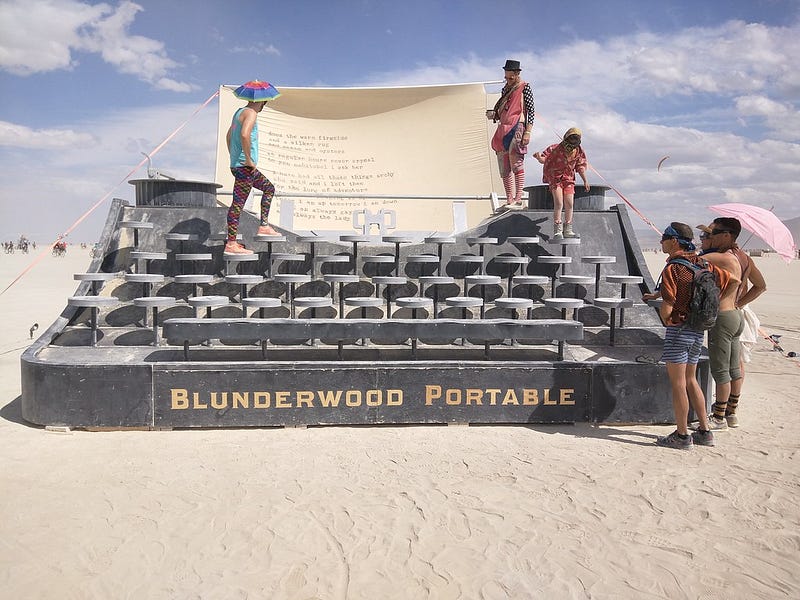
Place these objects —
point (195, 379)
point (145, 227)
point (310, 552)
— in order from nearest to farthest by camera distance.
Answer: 1. point (310, 552)
2. point (195, 379)
3. point (145, 227)

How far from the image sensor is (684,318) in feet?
15.9

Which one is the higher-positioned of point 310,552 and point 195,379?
point 195,379

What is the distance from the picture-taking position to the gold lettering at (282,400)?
17.2ft

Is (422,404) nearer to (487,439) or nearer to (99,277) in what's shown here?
(487,439)

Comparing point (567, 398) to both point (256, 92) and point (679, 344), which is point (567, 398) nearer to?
point (679, 344)

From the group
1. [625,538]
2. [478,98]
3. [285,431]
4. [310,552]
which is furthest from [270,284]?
[478,98]

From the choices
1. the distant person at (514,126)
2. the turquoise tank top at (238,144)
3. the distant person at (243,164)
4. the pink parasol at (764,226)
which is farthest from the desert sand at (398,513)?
the distant person at (514,126)

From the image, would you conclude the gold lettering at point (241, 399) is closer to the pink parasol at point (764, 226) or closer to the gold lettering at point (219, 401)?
the gold lettering at point (219, 401)

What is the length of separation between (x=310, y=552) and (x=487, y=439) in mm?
2151

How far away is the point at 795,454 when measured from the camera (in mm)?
4969

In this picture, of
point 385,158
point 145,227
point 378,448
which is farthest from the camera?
point 385,158

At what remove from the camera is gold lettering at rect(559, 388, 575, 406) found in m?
5.44

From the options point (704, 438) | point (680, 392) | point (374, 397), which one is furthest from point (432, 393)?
point (704, 438)

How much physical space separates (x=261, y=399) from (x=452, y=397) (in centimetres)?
157
